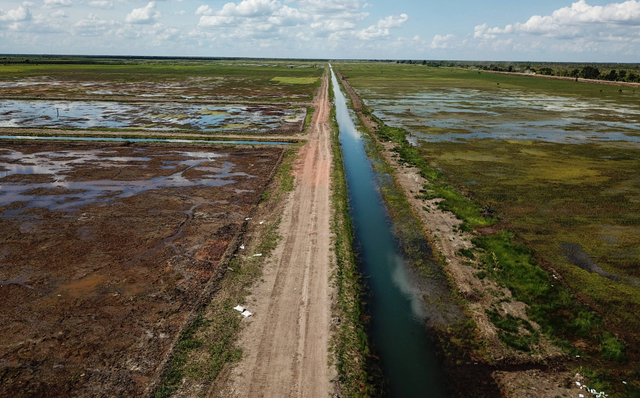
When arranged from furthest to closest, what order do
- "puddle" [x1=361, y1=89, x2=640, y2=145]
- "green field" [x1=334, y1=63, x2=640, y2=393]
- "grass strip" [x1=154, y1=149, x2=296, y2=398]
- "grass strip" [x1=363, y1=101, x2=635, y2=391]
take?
"puddle" [x1=361, y1=89, x2=640, y2=145] < "green field" [x1=334, y1=63, x2=640, y2=393] < "grass strip" [x1=363, y1=101, x2=635, y2=391] < "grass strip" [x1=154, y1=149, x2=296, y2=398]

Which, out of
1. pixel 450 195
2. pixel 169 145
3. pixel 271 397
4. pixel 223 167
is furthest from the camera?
pixel 169 145

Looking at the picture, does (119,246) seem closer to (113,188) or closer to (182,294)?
(182,294)

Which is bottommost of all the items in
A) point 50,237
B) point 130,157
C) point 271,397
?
point 271,397

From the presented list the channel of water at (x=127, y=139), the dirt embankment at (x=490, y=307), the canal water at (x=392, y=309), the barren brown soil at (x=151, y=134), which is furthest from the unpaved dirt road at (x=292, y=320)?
the barren brown soil at (x=151, y=134)

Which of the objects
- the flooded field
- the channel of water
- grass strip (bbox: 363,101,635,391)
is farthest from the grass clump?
the flooded field

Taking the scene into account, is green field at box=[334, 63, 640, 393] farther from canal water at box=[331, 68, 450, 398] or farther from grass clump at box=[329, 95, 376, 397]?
grass clump at box=[329, 95, 376, 397]

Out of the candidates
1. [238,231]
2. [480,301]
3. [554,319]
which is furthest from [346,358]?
[238,231]

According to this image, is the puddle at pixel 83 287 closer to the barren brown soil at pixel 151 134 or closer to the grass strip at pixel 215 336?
the grass strip at pixel 215 336
